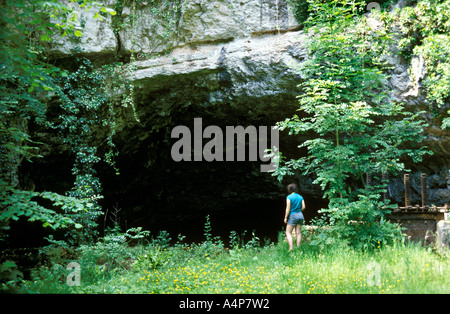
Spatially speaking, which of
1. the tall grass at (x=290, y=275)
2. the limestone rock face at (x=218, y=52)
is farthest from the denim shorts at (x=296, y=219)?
the limestone rock face at (x=218, y=52)

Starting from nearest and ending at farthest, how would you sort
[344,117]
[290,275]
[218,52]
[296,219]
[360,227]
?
[290,275], [344,117], [360,227], [296,219], [218,52]

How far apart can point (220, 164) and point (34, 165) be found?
19.0 ft

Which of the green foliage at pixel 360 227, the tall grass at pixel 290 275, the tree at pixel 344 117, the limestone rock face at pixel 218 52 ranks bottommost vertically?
the tall grass at pixel 290 275

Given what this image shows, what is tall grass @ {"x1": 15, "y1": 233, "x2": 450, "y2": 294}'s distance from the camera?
3.79 meters

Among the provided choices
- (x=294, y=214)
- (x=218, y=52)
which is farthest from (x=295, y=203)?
(x=218, y=52)

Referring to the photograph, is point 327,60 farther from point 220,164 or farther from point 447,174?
point 220,164

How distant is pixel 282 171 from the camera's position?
5.55 metres

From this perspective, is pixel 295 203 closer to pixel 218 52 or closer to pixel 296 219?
pixel 296 219

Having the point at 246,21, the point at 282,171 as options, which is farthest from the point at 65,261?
the point at 246,21

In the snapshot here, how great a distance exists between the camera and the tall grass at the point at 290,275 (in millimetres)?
3791

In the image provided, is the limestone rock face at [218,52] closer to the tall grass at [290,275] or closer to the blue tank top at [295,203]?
the blue tank top at [295,203]

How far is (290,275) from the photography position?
4289 mm

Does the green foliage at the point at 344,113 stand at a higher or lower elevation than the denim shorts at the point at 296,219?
higher

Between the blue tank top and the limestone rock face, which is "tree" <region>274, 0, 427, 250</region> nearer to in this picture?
the blue tank top
